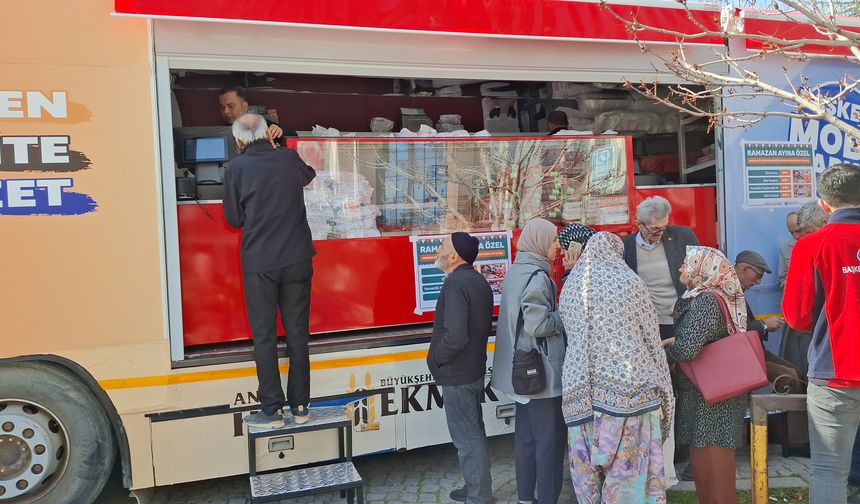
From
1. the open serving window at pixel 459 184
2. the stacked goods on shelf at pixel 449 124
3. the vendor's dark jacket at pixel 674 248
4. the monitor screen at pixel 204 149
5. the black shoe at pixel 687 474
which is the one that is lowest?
the black shoe at pixel 687 474

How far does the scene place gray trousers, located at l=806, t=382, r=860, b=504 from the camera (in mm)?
2984

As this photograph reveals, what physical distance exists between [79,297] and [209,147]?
3.97ft

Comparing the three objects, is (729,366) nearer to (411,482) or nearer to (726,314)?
(726,314)

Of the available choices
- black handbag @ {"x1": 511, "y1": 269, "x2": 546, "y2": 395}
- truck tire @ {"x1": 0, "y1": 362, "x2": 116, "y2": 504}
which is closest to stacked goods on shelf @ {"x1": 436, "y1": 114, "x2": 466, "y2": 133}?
black handbag @ {"x1": 511, "y1": 269, "x2": 546, "y2": 395}

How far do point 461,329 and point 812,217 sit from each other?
7.60 feet

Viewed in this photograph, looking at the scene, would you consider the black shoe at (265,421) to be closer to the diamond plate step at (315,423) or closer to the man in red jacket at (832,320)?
the diamond plate step at (315,423)

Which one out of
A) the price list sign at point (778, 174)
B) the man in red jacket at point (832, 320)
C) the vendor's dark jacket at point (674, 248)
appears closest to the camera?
the man in red jacket at point (832, 320)

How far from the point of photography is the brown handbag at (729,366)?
10.4ft

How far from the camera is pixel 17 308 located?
3.40 metres

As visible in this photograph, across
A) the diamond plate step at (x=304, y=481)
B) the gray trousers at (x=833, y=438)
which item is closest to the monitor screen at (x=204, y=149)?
the diamond plate step at (x=304, y=481)

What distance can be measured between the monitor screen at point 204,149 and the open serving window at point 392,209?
36 cm

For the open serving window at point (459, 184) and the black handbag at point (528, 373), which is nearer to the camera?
the black handbag at point (528, 373)

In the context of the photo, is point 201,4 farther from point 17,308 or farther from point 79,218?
point 17,308

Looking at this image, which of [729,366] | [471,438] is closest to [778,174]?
[729,366]
